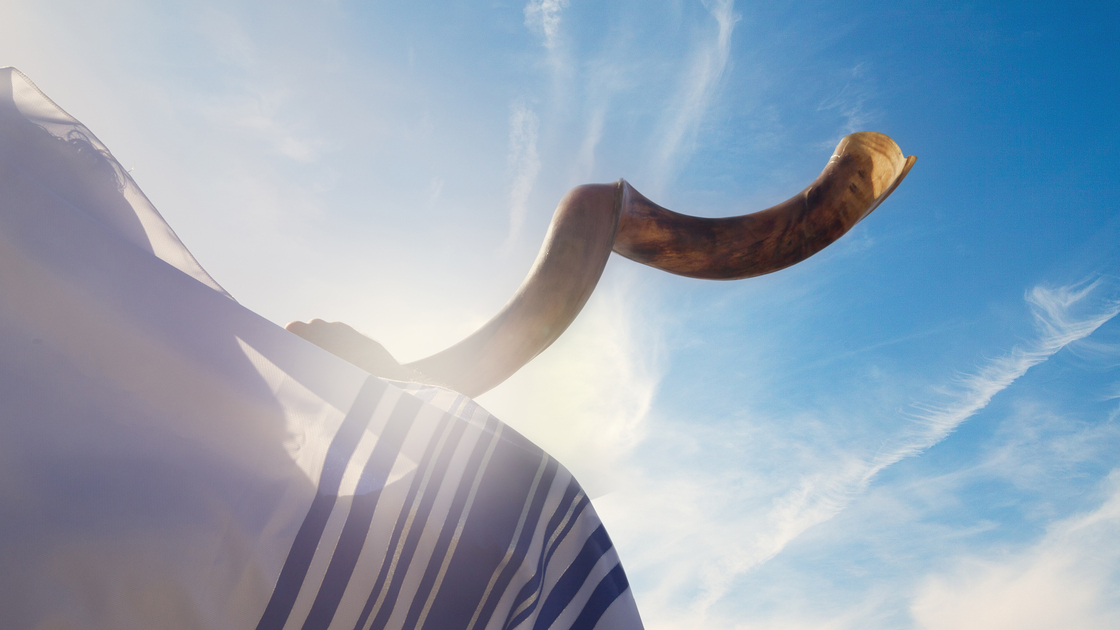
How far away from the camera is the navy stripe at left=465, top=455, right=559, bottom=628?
0.41m

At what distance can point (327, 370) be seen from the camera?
453 mm

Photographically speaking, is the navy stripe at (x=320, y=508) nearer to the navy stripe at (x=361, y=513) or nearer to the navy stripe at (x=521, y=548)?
the navy stripe at (x=361, y=513)

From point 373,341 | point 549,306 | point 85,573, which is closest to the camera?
point 85,573

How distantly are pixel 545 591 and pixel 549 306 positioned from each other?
0.50 m

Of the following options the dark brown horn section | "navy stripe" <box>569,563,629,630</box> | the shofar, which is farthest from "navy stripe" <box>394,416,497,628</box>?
the dark brown horn section

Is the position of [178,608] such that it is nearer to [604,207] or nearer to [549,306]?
[549,306]

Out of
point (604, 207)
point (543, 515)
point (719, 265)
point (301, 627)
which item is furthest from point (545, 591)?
point (719, 265)

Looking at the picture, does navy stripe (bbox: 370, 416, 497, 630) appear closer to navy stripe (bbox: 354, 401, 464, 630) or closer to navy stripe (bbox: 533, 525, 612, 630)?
navy stripe (bbox: 354, 401, 464, 630)

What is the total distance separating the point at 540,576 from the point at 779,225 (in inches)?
35.2

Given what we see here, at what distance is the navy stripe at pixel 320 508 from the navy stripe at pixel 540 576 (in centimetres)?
16

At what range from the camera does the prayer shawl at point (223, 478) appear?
313mm

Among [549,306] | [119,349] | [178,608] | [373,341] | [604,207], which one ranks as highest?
[604,207]

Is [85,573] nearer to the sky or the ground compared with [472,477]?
nearer to the ground

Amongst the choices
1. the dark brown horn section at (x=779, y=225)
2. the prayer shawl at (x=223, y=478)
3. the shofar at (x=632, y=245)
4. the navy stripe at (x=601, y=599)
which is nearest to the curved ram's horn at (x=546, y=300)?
the shofar at (x=632, y=245)
